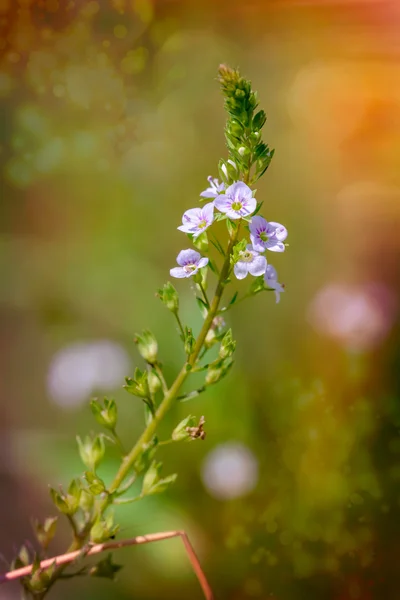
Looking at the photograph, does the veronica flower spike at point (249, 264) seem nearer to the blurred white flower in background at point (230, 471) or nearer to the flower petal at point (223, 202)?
the flower petal at point (223, 202)

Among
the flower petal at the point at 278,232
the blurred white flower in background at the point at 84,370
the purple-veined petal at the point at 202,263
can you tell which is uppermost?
the flower petal at the point at 278,232

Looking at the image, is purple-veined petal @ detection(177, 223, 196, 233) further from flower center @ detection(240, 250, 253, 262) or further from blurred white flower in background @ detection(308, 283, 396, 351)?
blurred white flower in background @ detection(308, 283, 396, 351)

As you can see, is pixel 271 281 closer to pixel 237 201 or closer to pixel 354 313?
pixel 237 201

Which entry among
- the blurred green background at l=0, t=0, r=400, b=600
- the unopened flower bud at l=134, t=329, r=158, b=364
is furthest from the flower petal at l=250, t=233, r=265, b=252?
the blurred green background at l=0, t=0, r=400, b=600

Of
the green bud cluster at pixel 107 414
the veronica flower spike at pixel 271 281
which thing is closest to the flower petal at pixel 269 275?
the veronica flower spike at pixel 271 281

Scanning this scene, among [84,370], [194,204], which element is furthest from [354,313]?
[84,370]
